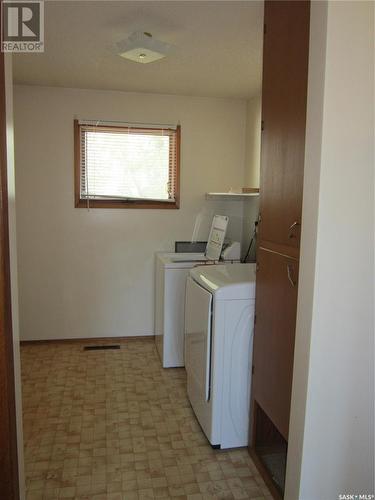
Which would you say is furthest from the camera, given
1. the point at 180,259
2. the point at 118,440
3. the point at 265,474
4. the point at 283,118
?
the point at 180,259

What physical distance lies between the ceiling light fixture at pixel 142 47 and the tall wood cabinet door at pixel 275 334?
1326mm

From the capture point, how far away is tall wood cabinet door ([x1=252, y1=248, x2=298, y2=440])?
1746mm

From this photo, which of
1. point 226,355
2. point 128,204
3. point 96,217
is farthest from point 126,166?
point 226,355

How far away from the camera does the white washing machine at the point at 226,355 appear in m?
2.22

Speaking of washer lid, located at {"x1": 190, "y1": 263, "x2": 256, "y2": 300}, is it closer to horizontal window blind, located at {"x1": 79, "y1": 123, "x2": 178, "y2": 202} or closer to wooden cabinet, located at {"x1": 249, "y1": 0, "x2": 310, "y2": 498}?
wooden cabinet, located at {"x1": 249, "y1": 0, "x2": 310, "y2": 498}

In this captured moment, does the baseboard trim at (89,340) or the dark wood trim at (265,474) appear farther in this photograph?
the baseboard trim at (89,340)

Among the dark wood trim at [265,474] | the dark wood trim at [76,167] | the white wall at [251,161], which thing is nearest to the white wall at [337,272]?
the dark wood trim at [265,474]

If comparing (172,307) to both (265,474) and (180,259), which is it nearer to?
(180,259)

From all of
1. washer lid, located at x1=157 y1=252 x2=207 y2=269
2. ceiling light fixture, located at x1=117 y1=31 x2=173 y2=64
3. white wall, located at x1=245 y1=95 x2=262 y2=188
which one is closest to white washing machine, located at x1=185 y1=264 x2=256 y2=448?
washer lid, located at x1=157 y1=252 x2=207 y2=269

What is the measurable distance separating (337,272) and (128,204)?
2.73 m

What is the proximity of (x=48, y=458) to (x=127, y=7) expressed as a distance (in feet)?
8.04

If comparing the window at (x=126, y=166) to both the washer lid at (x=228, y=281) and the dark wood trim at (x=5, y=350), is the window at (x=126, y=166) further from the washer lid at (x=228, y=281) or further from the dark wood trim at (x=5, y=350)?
the dark wood trim at (x=5, y=350)

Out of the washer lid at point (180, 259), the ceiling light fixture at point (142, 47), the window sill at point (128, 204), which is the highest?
the ceiling light fixture at point (142, 47)

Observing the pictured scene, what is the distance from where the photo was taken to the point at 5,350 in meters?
1.20
